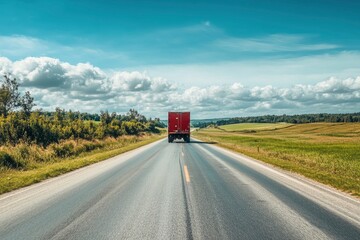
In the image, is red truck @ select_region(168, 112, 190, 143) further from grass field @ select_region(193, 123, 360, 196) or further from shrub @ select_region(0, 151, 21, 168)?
shrub @ select_region(0, 151, 21, 168)

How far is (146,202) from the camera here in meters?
7.50

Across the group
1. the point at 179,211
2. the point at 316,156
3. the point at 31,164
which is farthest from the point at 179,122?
the point at 179,211

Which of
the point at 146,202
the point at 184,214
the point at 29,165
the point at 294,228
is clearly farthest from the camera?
the point at 29,165

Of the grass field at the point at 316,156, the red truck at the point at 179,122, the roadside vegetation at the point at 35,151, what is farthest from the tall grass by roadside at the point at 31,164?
the red truck at the point at 179,122

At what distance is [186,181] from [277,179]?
10.9 ft

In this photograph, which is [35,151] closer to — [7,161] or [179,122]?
[7,161]

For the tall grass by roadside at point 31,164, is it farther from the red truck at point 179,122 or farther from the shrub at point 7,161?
the red truck at point 179,122

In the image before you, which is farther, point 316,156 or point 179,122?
point 179,122

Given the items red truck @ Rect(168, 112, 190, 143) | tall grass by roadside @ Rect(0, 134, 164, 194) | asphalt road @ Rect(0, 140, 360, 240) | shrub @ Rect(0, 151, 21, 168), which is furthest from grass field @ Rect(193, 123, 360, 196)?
shrub @ Rect(0, 151, 21, 168)

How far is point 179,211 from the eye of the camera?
662 centimetres

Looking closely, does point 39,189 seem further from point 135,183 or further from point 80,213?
point 80,213

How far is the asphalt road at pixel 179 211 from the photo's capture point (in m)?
5.20

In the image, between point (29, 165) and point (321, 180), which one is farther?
point (29, 165)

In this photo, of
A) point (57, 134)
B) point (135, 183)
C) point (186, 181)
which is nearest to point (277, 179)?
point (186, 181)
